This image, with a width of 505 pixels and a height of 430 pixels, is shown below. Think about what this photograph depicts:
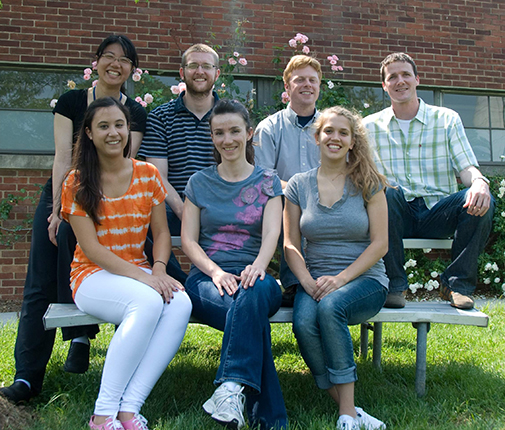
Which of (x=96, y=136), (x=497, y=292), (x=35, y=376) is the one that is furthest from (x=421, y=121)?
(x=497, y=292)

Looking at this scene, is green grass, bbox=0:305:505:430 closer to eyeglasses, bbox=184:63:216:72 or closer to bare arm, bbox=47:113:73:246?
bare arm, bbox=47:113:73:246

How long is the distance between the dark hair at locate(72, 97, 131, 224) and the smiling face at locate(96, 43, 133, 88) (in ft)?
1.45

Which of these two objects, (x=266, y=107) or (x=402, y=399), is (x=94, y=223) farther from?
(x=266, y=107)

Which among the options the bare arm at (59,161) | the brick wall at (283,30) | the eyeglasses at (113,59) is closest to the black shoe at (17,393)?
the bare arm at (59,161)

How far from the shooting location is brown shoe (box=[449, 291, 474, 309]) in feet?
10.0

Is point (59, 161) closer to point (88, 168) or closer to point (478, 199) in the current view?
point (88, 168)

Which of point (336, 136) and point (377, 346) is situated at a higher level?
point (336, 136)

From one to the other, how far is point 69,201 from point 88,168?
0.21m

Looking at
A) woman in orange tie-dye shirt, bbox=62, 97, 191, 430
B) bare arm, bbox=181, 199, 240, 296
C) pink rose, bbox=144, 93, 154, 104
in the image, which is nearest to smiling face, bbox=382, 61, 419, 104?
bare arm, bbox=181, 199, 240, 296

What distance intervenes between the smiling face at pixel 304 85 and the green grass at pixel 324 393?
188 centimetres

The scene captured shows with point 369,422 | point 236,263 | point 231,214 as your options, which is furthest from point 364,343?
point 231,214

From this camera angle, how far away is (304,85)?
3623 mm

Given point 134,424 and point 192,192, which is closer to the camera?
point 134,424

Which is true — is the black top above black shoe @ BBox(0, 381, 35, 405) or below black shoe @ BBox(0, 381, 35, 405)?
above
